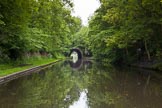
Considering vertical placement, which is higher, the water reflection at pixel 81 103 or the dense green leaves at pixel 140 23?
the dense green leaves at pixel 140 23

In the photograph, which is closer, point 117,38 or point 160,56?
point 160,56

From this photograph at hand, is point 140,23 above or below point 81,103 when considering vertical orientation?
above

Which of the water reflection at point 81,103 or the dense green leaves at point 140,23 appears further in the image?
the dense green leaves at point 140,23

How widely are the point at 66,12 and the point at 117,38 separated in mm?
17068

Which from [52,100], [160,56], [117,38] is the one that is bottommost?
[52,100]

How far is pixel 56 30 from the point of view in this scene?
46281mm

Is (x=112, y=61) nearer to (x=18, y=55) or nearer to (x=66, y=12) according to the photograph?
(x=66, y=12)

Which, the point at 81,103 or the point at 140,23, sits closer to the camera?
the point at 81,103

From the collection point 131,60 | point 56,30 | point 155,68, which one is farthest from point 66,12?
point 155,68

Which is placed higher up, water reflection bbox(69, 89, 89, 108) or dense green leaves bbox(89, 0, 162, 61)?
dense green leaves bbox(89, 0, 162, 61)

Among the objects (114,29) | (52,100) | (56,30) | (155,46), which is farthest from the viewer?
(56,30)

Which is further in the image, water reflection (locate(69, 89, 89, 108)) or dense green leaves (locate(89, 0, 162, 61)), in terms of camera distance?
dense green leaves (locate(89, 0, 162, 61))

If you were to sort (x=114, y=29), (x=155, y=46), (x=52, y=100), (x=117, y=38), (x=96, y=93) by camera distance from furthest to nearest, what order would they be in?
1. (x=114, y=29)
2. (x=117, y=38)
3. (x=155, y=46)
4. (x=96, y=93)
5. (x=52, y=100)

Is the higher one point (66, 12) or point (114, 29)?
point (66, 12)
